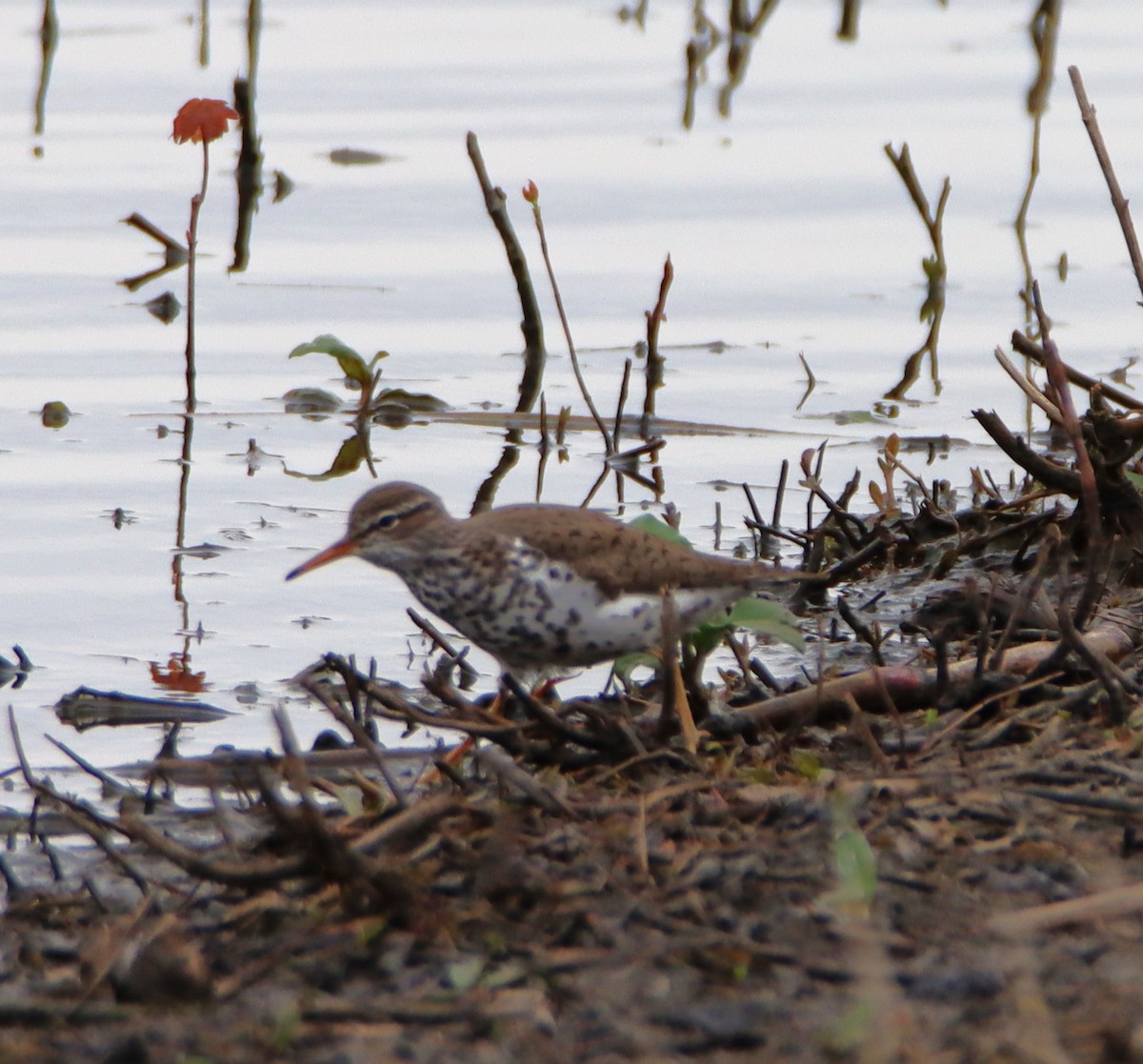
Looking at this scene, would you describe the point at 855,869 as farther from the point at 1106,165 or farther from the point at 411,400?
the point at 411,400

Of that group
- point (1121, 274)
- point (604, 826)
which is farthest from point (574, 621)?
point (1121, 274)

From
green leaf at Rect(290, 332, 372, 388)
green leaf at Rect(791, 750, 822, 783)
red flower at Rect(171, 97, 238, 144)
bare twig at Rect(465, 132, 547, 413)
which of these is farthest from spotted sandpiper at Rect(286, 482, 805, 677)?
red flower at Rect(171, 97, 238, 144)

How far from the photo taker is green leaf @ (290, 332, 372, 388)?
8.11 meters

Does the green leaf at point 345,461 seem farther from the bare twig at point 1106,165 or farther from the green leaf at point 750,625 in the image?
the bare twig at point 1106,165

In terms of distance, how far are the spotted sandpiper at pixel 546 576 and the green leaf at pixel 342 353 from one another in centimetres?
247

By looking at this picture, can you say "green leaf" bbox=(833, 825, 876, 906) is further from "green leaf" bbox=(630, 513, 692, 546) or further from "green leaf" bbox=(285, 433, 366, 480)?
"green leaf" bbox=(285, 433, 366, 480)

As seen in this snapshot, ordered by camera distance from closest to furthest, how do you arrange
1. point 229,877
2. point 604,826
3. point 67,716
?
point 229,877, point 604,826, point 67,716

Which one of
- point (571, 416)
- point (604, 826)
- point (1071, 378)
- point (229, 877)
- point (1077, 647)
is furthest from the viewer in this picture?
point (571, 416)

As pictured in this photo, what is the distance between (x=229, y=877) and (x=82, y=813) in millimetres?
570

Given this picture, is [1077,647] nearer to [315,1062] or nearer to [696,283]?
[315,1062]

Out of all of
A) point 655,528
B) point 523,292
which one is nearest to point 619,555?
point 655,528

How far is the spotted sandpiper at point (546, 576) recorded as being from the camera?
5234 millimetres

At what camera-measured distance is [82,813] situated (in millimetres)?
4301

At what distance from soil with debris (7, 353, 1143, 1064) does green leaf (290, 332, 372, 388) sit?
10.3 ft
